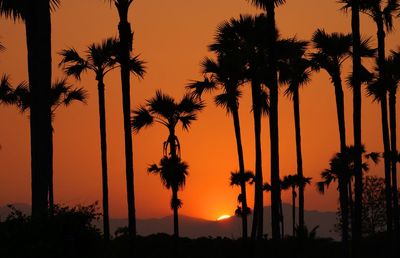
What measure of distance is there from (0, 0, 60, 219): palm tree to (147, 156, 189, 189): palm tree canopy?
2524cm

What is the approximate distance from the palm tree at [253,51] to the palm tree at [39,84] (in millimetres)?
17630

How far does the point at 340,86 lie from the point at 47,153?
75.2 ft

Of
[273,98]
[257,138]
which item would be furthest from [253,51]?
[273,98]

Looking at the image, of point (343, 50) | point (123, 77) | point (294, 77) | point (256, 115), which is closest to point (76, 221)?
point (123, 77)

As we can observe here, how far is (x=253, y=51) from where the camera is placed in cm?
3841

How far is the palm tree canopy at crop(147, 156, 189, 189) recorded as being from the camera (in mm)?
46406

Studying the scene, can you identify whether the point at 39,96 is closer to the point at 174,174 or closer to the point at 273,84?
the point at 273,84

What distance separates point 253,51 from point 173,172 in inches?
440

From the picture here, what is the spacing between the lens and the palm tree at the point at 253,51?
38219 millimetres

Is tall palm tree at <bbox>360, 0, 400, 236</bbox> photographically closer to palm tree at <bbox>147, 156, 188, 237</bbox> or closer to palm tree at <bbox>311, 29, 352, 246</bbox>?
palm tree at <bbox>311, 29, 352, 246</bbox>

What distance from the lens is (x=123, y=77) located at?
2850 cm

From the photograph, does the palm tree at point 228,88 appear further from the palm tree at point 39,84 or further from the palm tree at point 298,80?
the palm tree at point 39,84

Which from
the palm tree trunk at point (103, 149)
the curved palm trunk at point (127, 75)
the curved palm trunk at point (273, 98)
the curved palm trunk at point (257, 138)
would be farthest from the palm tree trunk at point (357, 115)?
the palm tree trunk at point (103, 149)

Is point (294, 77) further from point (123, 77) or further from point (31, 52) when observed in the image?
point (31, 52)
